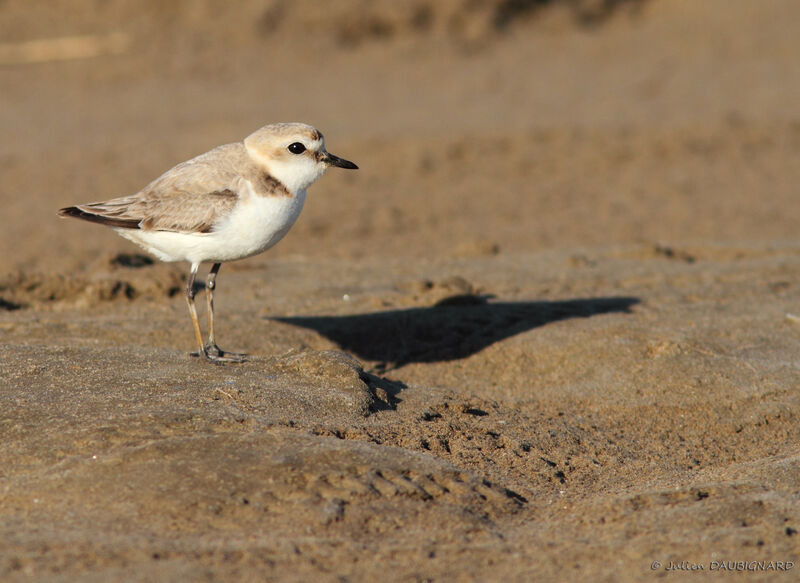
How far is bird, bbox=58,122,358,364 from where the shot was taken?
5188 millimetres

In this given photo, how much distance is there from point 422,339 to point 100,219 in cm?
209

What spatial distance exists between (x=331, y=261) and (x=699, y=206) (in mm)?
4493

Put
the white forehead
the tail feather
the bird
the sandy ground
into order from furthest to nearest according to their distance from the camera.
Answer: the tail feather < the white forehead < the bird < the sandy ground

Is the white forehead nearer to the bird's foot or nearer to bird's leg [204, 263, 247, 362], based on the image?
bird's leg [204, 263, 247, 362]

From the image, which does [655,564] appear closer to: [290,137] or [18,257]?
[290,137]

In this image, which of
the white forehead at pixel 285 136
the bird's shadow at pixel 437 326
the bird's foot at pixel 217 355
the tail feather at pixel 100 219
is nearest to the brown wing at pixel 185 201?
the tail feather at pixel 100 219

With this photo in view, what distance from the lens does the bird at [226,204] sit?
5188 millimetres

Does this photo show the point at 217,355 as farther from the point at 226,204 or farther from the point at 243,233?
the point at 226,204

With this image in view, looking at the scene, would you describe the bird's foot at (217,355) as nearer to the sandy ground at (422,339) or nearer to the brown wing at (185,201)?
the sandy ground at (422,339)

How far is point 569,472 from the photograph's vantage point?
4449 mm

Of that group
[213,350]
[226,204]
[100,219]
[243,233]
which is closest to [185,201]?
[226,204]

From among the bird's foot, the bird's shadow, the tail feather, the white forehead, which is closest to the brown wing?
the tail feather

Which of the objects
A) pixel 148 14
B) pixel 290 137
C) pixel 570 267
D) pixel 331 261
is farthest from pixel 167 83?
pixel 290 137

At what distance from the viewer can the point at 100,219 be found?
216 inches
